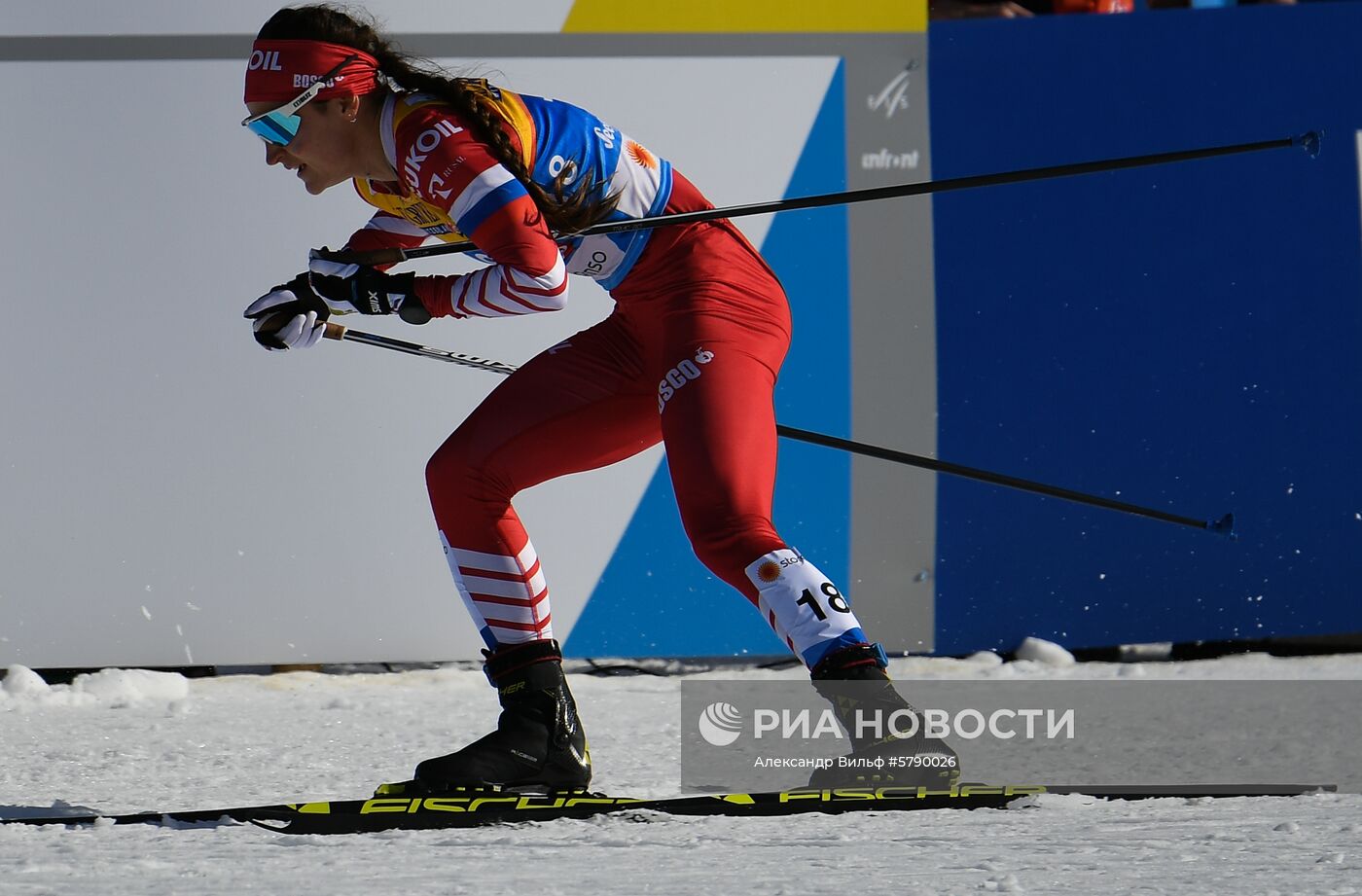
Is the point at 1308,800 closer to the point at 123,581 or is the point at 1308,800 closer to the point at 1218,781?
the point at 1218,781

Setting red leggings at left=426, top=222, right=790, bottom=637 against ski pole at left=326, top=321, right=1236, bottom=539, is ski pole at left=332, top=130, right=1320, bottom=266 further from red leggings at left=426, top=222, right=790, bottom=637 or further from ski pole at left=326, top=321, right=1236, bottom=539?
ski pole at left=326, top=321, right=1236, bottom=539

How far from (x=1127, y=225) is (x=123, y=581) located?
121 inches

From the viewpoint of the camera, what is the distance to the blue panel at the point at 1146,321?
464 centimetres

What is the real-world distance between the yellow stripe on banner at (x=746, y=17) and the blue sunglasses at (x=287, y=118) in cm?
185

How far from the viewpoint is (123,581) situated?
441 cm

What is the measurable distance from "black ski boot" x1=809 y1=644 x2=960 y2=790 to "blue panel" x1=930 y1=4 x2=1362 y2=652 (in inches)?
81.5

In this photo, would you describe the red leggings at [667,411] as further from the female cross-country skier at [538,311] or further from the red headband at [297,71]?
the red headband at [297,71]

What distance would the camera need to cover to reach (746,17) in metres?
4.55

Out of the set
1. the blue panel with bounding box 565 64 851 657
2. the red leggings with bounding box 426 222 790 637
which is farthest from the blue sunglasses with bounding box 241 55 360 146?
the blue panel with bounding box 565 64 851 657

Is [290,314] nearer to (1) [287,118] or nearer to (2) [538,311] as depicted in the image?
(1) [287,118]

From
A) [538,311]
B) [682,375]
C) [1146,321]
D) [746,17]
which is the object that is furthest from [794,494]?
[538,311]

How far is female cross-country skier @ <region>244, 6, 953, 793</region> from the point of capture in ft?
8.68

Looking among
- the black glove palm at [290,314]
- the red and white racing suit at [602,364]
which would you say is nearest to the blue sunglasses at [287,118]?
the red and white racing suit at [602,364]

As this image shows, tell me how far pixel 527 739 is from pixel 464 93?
1157 millimetres
